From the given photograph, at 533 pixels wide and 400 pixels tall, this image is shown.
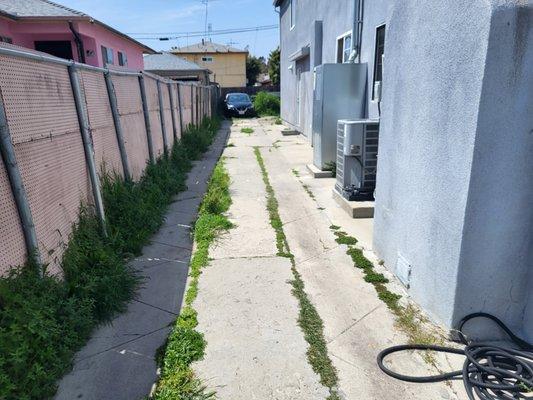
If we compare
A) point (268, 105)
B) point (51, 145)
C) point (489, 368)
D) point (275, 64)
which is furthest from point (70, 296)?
point (275, 64)

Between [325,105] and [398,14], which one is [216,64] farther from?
[398,14]

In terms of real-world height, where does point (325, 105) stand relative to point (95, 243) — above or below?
above

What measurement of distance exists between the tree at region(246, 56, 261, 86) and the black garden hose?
54.8m

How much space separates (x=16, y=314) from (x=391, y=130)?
328 centimetres

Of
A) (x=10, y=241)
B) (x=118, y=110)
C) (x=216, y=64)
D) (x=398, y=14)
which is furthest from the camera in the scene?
(x=216, y=64)

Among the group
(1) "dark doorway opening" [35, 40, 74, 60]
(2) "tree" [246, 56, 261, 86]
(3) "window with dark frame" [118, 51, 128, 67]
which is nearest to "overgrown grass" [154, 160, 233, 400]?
(1) "dark doorway opening" [35, 40, 74, 60]

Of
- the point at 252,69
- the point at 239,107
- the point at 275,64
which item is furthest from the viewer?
the point at 252,69

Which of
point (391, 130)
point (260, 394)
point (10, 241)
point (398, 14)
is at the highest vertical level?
point (398, 14)

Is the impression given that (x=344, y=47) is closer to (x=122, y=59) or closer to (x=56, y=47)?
(x=56, y=47)

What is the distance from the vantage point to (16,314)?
7.67ft

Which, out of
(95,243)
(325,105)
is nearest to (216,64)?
(325,105)

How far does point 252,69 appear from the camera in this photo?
54.9 metres

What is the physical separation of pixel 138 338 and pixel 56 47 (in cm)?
1386

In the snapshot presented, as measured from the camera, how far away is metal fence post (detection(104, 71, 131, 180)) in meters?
4.90
